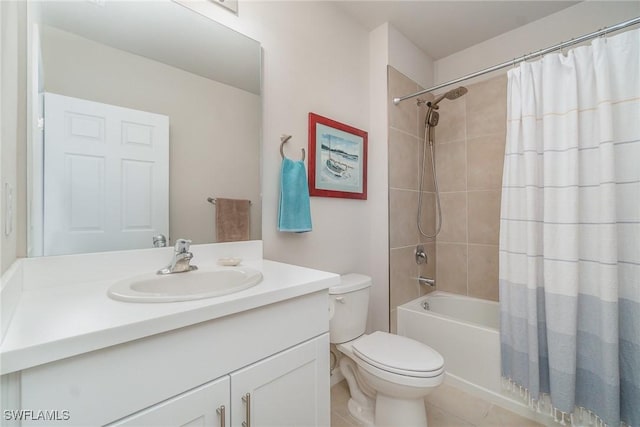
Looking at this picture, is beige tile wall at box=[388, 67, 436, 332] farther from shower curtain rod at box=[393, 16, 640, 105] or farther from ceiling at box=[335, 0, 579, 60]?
ceiling at box=[335, 0, 579, 60]

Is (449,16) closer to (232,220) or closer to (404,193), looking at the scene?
(404,193)

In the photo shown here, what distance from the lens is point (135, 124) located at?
1035mm

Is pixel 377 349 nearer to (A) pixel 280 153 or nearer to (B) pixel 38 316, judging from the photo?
(A) pixel 280 153

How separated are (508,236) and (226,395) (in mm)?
1564

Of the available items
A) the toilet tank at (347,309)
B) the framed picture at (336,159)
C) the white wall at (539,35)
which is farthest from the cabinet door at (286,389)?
the white wall at (539,35)

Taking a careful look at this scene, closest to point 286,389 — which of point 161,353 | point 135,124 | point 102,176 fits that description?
point 161,353

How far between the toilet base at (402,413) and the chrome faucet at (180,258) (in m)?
1.14

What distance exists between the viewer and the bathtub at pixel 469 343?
1594mm

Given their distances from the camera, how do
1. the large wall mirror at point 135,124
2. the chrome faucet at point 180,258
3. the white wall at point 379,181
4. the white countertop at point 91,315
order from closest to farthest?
the white countertop at point 91,315, the large wall mirror at point 135,124, the chrome faucet at point 180,258, the white wall at point 379,181

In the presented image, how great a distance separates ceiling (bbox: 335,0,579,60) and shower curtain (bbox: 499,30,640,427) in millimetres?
696

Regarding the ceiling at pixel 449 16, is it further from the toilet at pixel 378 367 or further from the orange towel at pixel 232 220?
the toilet at pixel 378 367

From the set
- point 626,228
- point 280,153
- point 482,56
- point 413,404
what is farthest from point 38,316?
point 482,56

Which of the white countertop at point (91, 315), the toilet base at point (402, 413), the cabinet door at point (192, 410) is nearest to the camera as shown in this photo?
the white countertop at point (91, 315)

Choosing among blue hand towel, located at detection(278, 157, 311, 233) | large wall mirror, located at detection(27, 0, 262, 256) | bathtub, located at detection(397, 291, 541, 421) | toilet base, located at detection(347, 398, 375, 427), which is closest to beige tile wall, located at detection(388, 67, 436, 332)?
bathtub, located at detection(397, 291, 541, 421)
